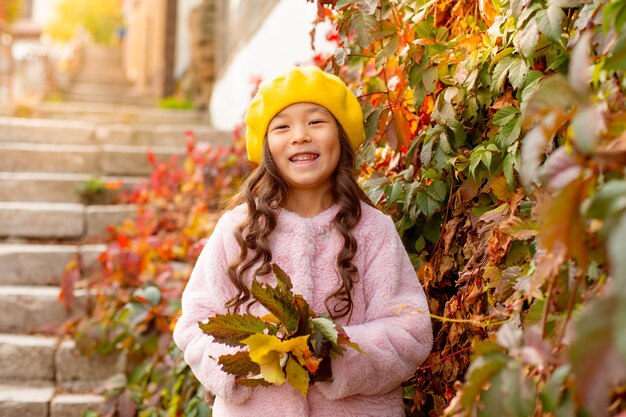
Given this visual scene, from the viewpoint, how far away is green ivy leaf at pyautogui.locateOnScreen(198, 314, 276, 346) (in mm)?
1706

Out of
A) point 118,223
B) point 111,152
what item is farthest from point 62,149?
point 118,223

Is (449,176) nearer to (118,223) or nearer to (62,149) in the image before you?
(118,223)

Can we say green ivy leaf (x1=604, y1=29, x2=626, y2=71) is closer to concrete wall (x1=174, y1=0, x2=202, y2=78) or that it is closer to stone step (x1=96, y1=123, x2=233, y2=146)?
stone step (x1=96, y1=123, x2=233, y2=146)

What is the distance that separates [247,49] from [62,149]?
213 centimetres

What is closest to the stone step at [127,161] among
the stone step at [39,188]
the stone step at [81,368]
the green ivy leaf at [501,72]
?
the stone step at [39,188]

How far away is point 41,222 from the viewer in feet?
16.9

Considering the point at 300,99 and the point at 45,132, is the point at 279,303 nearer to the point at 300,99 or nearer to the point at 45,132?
the point at 300,99

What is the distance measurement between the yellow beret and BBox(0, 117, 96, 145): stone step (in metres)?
4.68

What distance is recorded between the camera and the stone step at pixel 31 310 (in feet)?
14.0

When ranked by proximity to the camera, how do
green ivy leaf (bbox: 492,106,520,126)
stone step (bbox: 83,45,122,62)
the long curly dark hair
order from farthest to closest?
stone step (bbox: 83,45,122,62)
the long curly dark hair
green ivy leaf (bbox: 492,106,520,126)

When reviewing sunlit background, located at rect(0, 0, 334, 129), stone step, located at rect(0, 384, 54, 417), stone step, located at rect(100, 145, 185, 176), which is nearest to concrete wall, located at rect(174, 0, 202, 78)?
sunlit background, located at rect(0, 0, 334, 129)

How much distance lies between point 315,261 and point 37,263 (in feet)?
10.2

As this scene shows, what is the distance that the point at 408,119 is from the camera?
2.54m

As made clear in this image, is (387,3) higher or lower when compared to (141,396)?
higher
